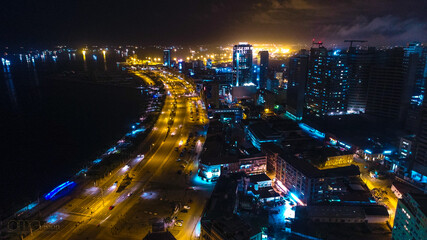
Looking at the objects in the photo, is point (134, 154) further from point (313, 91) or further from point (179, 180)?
point (313, 91)

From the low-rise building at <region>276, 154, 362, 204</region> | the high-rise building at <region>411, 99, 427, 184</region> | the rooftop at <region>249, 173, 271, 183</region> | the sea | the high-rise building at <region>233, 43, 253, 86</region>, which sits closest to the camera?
the low-rise building at <region>276, 154, 362, 204</region>

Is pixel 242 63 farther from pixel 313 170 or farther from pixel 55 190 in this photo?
pixel 55 190

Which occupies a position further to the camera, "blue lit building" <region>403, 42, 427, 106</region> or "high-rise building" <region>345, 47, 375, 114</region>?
"high-rise building" <region>345, 47, 375, 114</region>

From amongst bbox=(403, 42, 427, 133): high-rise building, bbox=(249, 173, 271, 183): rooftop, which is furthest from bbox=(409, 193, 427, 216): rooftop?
bbox=(403, 42, 427, 133): high-rise building

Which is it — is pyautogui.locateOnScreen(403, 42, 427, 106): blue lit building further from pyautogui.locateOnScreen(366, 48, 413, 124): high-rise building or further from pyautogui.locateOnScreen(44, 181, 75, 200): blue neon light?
pyautogui.locateOnScreen(44, 181, 75, 200): blue neon light

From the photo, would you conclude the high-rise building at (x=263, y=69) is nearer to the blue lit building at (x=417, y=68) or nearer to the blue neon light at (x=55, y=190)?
the blue lit building at (x=417, y=68)

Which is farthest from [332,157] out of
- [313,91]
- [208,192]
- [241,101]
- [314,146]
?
[241,101]

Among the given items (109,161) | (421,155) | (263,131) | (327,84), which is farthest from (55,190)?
(327,84)

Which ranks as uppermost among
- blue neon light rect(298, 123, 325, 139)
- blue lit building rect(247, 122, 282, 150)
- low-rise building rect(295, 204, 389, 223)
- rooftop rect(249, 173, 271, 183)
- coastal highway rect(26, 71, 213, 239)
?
blue lit building rect(247, 122, 282, 150)
